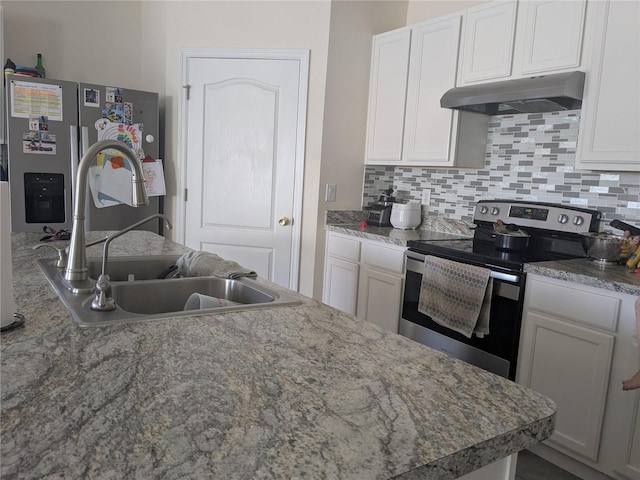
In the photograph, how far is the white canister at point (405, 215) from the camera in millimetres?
3455

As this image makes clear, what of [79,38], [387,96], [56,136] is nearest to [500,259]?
[387,96]

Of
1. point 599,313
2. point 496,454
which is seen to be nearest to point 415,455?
point 496,454

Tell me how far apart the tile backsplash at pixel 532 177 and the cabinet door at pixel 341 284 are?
0.73 meters

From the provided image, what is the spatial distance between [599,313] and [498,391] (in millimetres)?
1398

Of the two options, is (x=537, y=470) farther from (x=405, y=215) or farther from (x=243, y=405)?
(x=243, y=405)

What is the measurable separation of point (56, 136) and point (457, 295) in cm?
272

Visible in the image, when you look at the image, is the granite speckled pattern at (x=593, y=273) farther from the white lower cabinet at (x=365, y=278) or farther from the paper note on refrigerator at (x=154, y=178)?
the paper note on refrigerator at (x=154, y=178)

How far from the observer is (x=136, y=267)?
1961mm

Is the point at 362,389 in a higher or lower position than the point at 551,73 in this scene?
lower

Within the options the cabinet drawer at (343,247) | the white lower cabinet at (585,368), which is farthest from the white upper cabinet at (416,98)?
the white lower cabinet at (585,368)

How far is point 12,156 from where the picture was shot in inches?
129

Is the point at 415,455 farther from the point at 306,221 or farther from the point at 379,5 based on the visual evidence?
the point at 379,5

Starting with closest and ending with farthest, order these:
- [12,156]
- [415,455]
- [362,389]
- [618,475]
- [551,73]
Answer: [415,455], [362,389], [618,475], [551,73], [12,156]

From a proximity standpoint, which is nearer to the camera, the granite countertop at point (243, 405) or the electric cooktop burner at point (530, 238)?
the granite countertop at point (243, 405)
